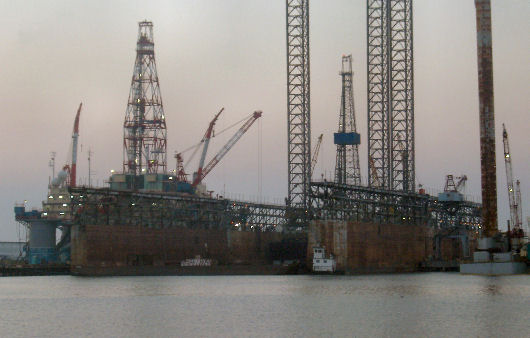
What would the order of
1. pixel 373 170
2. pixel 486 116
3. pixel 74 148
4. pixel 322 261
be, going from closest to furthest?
pixel 486 116, pixel 322 261, pixel 373 170, pixel 74 148

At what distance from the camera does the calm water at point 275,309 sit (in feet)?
186

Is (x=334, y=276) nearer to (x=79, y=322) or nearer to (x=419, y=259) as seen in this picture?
(x=419, y=259)

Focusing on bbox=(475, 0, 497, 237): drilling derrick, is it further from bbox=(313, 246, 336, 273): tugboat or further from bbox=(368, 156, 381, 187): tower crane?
bbox=(368, 156, 381, 187): tower crane

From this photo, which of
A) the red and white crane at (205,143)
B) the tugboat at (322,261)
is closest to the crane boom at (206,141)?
the red and white crane at (205,143)

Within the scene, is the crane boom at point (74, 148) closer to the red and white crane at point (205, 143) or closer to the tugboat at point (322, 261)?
the red and white crane at point (205, 143)

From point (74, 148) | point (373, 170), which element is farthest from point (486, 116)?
point (74, 148)

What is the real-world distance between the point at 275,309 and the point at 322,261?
1948 inches

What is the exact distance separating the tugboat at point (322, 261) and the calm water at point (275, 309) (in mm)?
17249

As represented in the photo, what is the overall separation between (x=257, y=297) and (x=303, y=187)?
5709 centimetres

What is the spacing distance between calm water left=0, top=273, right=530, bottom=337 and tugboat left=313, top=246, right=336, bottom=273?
56.6 ft

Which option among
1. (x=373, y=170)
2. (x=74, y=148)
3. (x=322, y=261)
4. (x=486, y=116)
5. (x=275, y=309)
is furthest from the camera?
(x=74, y=148)

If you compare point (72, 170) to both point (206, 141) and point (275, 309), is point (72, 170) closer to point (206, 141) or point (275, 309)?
point (206, 141)

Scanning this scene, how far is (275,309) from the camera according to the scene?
70.3 m

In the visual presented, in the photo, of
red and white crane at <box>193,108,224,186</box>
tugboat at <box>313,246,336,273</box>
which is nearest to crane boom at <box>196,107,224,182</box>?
red and white crane at <box>193,108,224,186</box>
